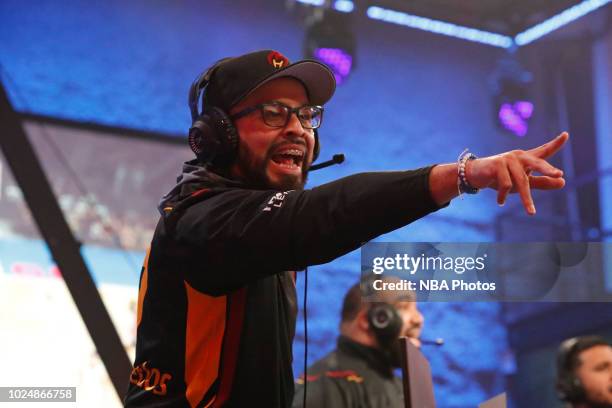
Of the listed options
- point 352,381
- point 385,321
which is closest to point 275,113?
point 385,321

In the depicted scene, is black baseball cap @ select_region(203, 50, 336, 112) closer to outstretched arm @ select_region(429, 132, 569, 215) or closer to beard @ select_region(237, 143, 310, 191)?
beard @ select_region(237, 143, 310, 191)

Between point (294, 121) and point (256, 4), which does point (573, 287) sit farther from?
point (256, 4)

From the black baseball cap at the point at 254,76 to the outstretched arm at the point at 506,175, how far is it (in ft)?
Answer: 1.70

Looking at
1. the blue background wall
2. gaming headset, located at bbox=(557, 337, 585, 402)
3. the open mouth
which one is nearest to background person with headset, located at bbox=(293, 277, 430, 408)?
gaming headset, located at bbox=(557, 337, 585, 402)

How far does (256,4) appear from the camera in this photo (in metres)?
5.74

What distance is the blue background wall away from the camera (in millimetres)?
5160

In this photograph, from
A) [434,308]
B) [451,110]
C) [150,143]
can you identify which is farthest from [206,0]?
[434,308]

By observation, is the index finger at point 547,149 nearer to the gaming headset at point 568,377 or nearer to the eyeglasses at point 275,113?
the eyeglasses at point 275,113

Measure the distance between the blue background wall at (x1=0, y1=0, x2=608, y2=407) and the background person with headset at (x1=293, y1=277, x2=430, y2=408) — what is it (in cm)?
127

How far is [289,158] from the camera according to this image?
1.58m

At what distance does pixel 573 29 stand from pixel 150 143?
11.1 feet

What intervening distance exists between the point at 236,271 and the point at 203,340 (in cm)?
21


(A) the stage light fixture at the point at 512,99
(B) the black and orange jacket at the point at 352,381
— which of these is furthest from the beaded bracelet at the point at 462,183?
(A) the stage light fixture at the point at 512,99

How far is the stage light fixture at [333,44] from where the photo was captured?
4.60m
